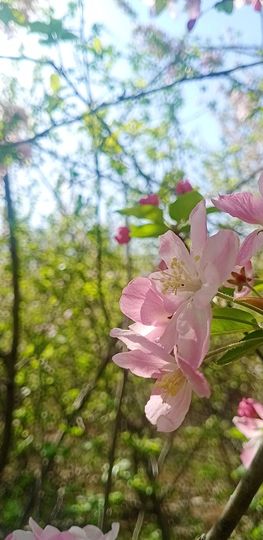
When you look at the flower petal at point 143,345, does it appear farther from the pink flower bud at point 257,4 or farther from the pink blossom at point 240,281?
the pink flower bud at point 257,4

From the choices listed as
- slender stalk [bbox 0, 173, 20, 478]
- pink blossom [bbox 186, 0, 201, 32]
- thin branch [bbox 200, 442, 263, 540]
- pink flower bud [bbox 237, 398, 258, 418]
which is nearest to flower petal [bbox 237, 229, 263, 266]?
thin branch [bbox 200, 442, 263, 540]

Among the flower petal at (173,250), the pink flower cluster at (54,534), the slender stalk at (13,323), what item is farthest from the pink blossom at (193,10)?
the slender stalk at (13,323)

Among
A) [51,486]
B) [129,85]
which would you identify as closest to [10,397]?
[51,486]

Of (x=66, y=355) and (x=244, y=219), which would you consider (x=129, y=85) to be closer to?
(x=66, y=355)

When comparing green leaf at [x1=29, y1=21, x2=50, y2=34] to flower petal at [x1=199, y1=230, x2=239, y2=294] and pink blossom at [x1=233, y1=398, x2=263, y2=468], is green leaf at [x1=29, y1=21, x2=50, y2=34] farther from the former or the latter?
flower petal at [x1=199, y1=230, x2=239, y2=294]

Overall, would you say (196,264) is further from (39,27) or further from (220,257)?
(39,27)

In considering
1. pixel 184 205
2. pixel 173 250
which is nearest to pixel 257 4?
pixel 184 205
